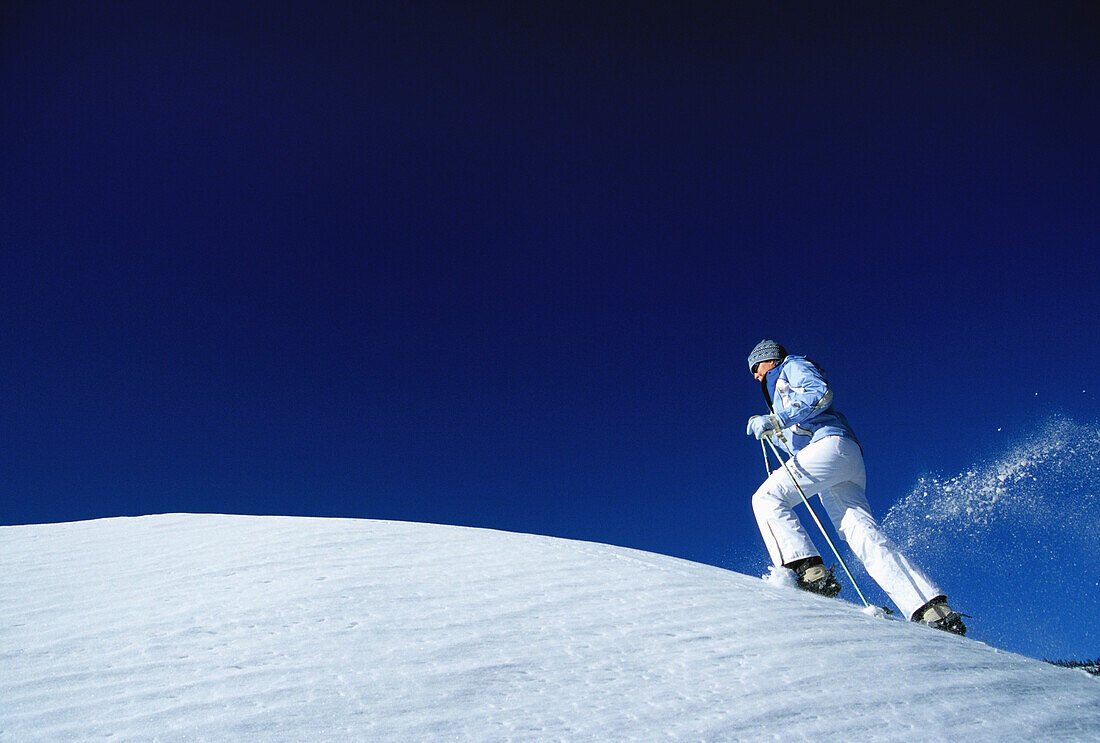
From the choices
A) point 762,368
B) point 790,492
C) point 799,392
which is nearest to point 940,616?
point 790,492

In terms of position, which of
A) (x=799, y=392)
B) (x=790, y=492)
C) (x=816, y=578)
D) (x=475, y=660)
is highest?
(x=799, y=392)

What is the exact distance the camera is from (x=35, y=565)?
3.66 metres

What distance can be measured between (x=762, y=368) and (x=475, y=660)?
3.84 m

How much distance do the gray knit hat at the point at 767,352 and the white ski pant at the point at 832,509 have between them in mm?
976

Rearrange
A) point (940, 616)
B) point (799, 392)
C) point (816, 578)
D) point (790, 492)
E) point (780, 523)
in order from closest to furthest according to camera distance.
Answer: point (940, 616) < point (816, 578) < point (780, 523) < point (790, 492) < point (799, 392)

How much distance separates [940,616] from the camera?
3.76m

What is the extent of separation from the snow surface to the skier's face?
2.20m

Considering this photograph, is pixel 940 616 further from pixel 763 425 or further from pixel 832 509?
pixel 763 425

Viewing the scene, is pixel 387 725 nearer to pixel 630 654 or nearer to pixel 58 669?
pixel 630 654

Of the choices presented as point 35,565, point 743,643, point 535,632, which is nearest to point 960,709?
point 743,643

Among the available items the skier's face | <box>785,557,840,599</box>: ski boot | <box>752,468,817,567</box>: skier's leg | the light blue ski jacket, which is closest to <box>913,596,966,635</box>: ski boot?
<box>785,557,840,599</box>: ski boot

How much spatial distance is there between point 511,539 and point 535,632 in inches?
70.6

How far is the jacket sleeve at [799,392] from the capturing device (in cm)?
473

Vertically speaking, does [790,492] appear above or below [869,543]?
above
